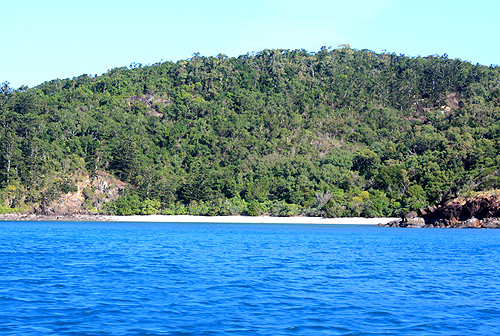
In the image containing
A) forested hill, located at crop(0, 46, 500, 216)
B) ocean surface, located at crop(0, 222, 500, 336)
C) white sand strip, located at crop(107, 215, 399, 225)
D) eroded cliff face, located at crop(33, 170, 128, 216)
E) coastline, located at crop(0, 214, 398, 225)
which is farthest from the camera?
eroded cliff face, located at crop(33, 170, 128, 216)

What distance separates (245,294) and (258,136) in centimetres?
11430

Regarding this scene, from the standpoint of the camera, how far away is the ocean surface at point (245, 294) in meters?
15.5

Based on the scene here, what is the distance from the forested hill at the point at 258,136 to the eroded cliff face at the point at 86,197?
41 cm

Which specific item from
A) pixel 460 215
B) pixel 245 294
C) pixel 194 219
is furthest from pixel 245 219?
pixel 245 294

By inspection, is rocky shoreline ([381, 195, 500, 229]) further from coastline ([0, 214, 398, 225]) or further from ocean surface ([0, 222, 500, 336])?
ocean surface ([0, 222, 500, 336])

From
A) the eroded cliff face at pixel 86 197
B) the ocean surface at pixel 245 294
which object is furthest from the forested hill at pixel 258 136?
the ocean surface at pixel 245 294

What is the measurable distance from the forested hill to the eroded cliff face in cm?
41

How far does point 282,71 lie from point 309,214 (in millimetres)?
86622

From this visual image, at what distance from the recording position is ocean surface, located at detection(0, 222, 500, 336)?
15.5 metres

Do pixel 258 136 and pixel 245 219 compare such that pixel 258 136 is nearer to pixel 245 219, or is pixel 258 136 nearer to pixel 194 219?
pixel 245 219

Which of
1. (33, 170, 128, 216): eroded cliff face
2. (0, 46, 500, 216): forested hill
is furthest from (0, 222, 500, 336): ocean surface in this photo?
(33, 170, 128, 216): eroded cliff face

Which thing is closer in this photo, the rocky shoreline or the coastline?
the rocky shoreline

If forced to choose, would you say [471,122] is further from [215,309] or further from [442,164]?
[215,309]

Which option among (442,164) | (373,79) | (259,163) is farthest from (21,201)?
(373,79)
